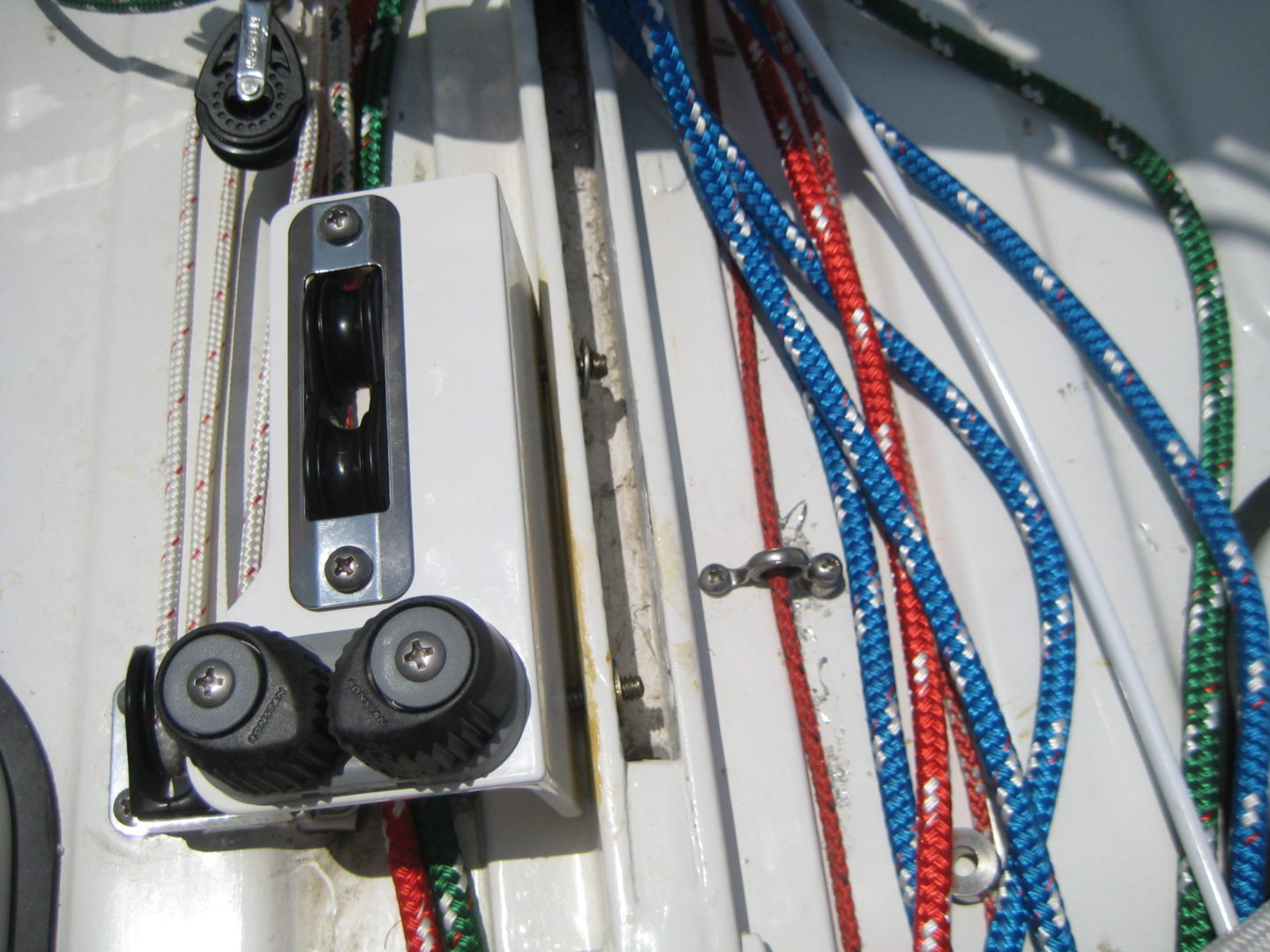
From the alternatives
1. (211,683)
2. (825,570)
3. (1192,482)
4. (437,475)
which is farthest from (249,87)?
(1192,482)

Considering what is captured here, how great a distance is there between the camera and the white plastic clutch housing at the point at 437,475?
606 mm

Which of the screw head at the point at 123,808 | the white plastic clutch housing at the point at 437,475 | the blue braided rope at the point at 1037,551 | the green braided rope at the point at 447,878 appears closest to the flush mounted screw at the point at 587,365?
the white plastic clutch housing at the point at 437,475

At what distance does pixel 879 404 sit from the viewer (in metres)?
0.82

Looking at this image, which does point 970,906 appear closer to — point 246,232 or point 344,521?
point 344,521

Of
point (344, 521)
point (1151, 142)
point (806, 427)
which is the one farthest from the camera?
point (1151, 142)

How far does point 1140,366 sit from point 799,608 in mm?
430

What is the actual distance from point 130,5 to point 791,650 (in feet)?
2.92

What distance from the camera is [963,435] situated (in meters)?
0.84

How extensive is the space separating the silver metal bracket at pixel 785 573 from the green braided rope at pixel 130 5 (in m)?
0.74

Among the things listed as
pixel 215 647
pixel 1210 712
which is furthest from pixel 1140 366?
pixel 215 647

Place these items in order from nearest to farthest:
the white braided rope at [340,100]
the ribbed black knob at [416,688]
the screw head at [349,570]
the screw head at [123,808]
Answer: the ribbed black knob at [416,688] < the screw head at [349,570] < the screw head at [123,808] < the white braided rope at [340,100]

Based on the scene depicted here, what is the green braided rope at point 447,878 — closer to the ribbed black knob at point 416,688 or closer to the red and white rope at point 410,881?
the red and white rope at point 410,881

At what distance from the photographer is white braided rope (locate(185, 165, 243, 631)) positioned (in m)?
0.76

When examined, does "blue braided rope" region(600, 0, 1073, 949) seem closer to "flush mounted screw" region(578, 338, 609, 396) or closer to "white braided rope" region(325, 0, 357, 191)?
"flush mounted screw" region(578, 338, 609, 396)
